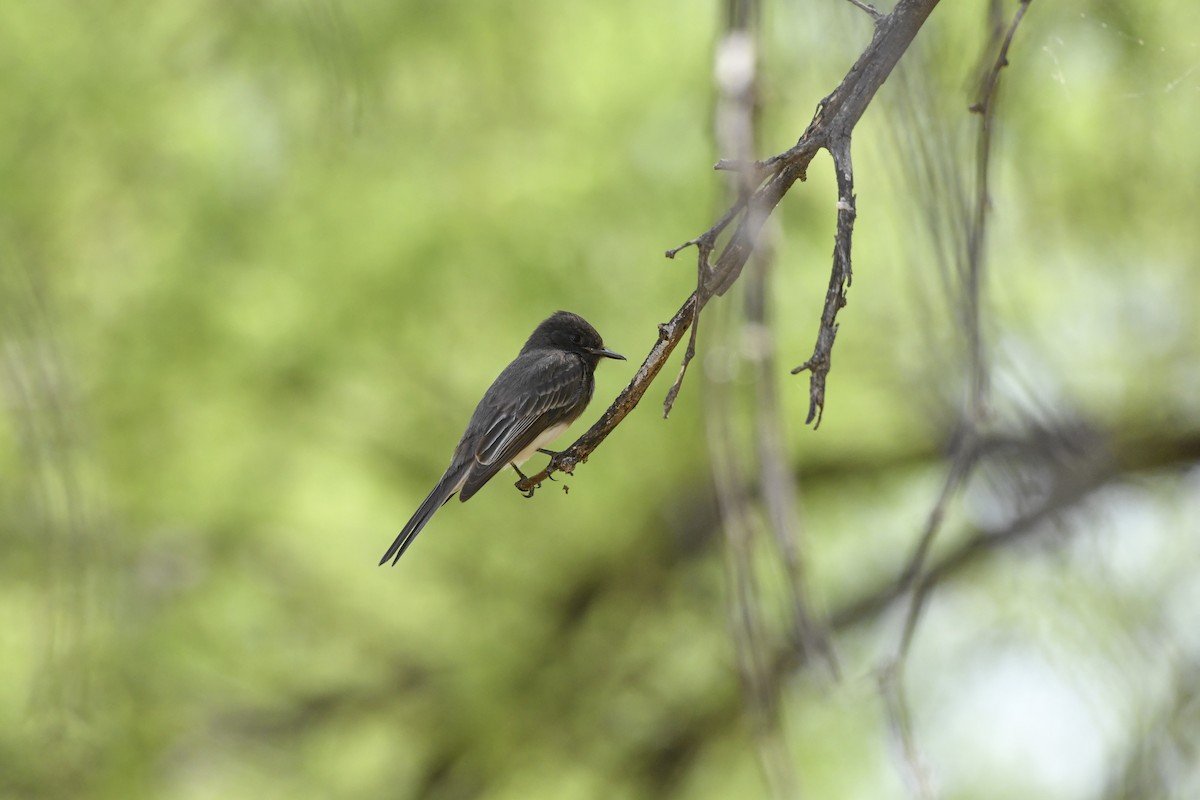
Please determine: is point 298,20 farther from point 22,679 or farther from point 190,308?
point 22,679

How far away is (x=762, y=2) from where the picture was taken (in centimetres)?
159

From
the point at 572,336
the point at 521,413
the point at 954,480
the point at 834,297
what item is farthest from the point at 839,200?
the point at 572,336

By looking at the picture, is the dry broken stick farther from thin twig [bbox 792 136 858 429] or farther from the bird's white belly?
the bird's white belly

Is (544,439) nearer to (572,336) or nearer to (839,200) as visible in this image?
(572,336)

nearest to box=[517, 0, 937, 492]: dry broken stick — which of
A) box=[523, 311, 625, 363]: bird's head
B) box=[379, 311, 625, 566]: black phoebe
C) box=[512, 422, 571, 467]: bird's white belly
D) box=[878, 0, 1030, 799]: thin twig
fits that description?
box=[878, 0, 1030, 799]: thin twig

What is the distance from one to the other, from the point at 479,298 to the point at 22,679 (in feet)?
9.36

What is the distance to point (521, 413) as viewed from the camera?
3.80 meters

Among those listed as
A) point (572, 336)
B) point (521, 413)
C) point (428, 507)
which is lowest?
point (428, 507)

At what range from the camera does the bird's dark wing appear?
11.9ft

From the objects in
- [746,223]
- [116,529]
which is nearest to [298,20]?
[116,529]

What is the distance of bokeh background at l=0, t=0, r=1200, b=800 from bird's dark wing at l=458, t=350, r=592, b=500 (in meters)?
0.75

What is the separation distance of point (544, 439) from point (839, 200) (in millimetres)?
2459

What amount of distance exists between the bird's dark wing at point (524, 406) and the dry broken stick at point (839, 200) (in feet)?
6.09

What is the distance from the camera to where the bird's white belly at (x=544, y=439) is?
3.82 metres
